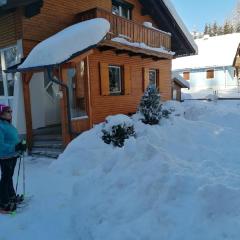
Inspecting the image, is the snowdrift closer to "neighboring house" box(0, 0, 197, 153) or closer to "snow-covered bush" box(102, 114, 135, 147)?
"snow-covered bush" box(102, 114, 135, 147)

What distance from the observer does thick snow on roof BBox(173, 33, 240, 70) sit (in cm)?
3616

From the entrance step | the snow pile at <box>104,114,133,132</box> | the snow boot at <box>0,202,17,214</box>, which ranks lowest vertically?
the entrance step

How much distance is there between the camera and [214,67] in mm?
36656

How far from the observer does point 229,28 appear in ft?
226

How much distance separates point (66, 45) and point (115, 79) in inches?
179

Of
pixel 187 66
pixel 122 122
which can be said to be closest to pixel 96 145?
pixel 122 122

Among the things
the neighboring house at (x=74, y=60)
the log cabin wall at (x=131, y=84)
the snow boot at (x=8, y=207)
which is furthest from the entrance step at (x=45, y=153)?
the snow boot at (x=8, y=207)

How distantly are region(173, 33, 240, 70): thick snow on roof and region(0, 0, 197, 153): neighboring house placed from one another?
2255 cm

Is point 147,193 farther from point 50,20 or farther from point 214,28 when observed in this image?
point 214,28

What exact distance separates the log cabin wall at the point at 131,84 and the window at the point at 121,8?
233 cm

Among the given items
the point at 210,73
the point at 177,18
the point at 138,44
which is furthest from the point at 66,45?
the point at 210,73

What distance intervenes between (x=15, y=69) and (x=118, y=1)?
23.1 feet

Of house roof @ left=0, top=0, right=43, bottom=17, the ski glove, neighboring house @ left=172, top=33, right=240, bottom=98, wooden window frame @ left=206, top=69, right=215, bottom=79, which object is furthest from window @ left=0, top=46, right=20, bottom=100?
wooden window frame @ left=206, top=69, right=215, bottom=79

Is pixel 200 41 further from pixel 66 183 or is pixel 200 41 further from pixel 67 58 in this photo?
pixel 66 183
